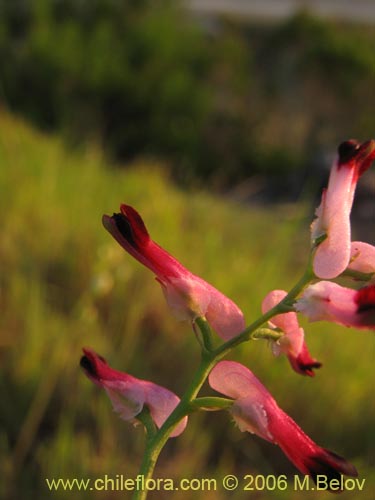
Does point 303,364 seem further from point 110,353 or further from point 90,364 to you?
point 110,353

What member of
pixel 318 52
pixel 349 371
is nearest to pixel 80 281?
pixel 349 371

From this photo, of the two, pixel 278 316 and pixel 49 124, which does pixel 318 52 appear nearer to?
pixel 49 124

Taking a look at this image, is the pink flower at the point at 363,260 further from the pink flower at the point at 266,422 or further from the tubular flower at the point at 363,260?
the pink flower at the point at 266,422

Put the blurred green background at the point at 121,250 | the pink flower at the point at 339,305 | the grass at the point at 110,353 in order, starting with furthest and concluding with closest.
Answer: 1. the blurred green background at the point at 121,250
2. the grass at the point at 110,353
3. the pink flower at the point at 339,305

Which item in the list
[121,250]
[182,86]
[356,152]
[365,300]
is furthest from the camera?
[182,86]

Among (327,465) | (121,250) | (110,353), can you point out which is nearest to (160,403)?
(327,465)

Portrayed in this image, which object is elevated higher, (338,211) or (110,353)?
(338,211)

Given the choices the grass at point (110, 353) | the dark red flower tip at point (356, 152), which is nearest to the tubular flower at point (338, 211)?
the dark red flower tip at point (356, 152)
